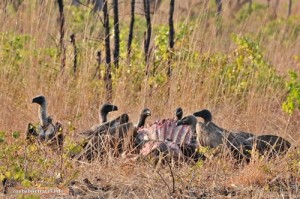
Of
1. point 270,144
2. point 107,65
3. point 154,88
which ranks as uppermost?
point 107,65

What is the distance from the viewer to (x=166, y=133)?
8117 mm

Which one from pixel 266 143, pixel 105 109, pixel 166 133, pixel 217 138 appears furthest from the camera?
pixel 105 109

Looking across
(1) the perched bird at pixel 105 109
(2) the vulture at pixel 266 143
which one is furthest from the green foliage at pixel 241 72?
(2) the vulture at pixel 266 143

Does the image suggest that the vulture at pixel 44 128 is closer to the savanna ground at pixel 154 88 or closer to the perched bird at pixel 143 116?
the savanna ground at pixel 154 88

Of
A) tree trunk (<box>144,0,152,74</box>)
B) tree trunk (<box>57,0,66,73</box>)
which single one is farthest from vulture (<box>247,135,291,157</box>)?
tree trunk (<box>57,0,66,73</box>)

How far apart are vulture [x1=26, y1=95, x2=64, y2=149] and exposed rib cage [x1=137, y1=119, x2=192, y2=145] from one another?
0.75 m

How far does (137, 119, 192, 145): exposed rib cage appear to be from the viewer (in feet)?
26.5

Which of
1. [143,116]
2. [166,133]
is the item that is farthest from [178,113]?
[166,133]

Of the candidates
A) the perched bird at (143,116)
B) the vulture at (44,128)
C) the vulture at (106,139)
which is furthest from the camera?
the perched bird at (143,116)

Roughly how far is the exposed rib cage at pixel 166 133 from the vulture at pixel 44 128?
0.75 meters

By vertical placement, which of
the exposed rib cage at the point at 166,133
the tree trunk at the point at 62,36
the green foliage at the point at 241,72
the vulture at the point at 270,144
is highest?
the tree trunk at the point at 62,36

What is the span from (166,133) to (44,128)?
110 centimetres

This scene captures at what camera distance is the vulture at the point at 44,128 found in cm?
777

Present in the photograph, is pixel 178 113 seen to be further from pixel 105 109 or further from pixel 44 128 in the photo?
pixel 44 128
